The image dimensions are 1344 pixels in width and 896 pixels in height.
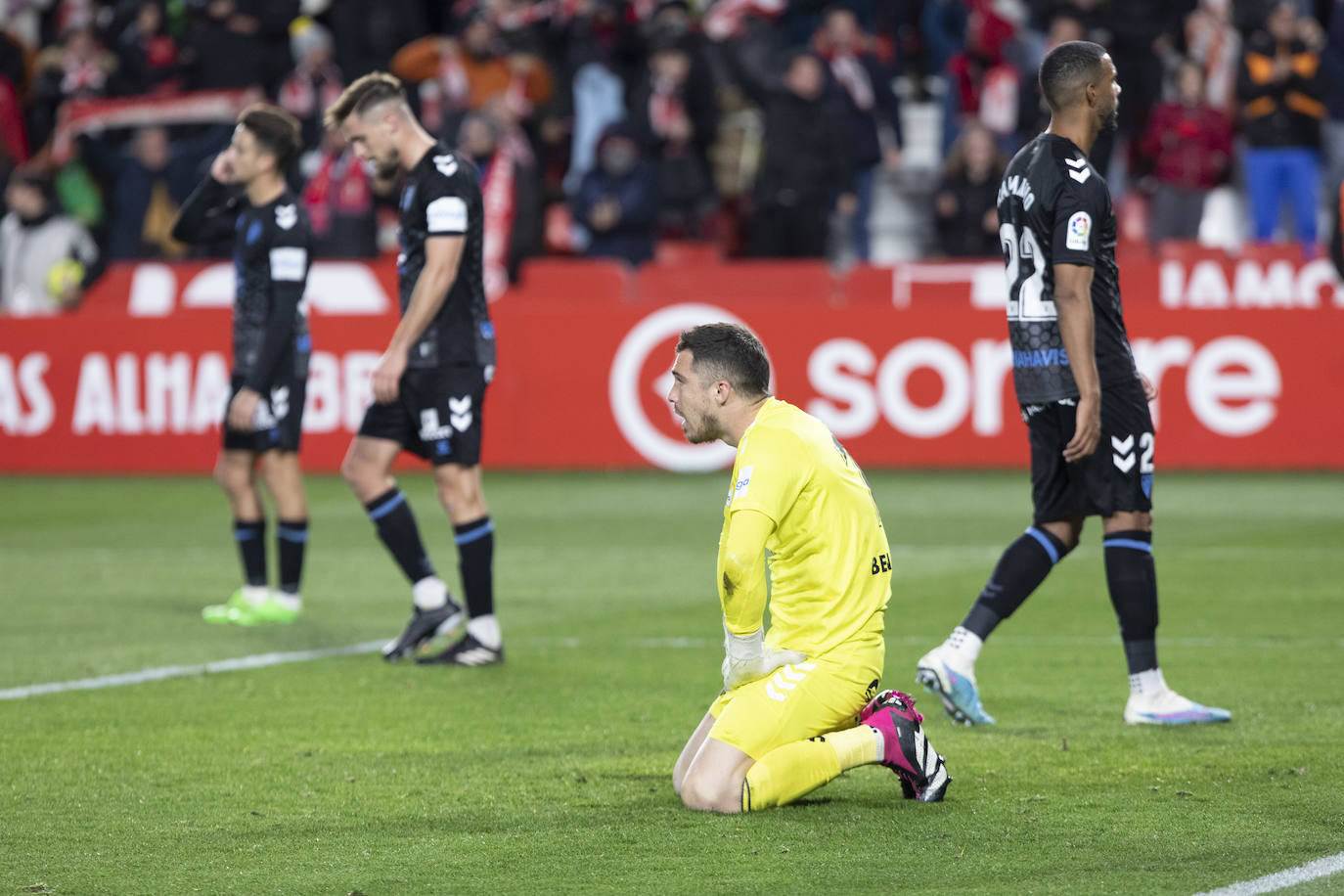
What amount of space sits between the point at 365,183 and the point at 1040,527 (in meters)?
13.0

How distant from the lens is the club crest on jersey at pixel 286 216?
9.08 metres

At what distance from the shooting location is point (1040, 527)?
6.85 metres

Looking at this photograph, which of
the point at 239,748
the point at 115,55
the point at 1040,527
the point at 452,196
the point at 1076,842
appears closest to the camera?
the point at 1076,842

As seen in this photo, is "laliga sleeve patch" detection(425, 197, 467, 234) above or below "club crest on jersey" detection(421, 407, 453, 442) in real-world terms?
above

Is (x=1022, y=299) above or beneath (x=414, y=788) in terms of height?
above

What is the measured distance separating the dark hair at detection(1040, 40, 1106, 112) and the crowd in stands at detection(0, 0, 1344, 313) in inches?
423

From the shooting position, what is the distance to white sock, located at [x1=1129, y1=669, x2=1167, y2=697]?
663cm

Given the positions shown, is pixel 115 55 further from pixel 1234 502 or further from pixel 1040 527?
pixel 1040 527

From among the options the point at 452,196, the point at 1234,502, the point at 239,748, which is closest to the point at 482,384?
the point at 452,196

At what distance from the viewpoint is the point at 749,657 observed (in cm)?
536

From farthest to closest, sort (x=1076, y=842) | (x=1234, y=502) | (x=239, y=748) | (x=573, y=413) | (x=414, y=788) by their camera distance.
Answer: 1. (x=573, y=413)
2. (x=1234, y=502)
3. (x=239, y=748)
4. (x=414, y=788)
5. (x=1076, y=842)

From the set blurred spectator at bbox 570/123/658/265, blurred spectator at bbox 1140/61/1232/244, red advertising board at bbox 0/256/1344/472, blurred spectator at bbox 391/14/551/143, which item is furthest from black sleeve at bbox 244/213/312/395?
blurred spectator at bbox 1140/61/1232/244

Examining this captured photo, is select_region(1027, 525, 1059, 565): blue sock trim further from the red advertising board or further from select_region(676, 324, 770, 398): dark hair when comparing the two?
the red advertising board

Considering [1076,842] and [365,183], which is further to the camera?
[365,183]
